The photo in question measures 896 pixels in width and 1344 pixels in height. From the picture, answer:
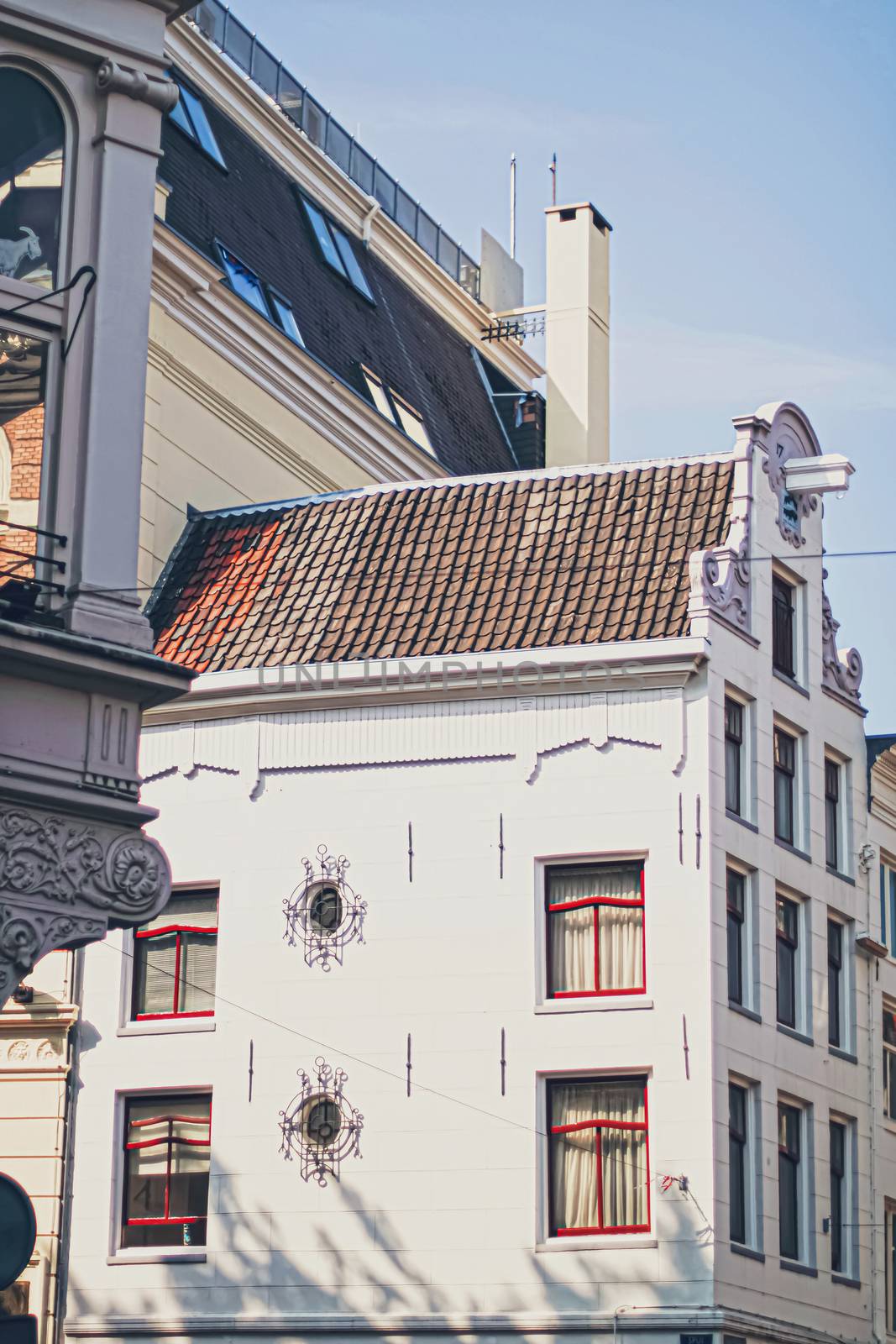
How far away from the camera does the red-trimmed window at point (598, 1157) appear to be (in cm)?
2388

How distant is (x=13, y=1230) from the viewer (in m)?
9.77

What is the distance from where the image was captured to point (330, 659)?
86.5 ft

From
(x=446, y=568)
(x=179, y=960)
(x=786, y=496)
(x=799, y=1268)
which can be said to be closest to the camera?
(x=799, y=1268)

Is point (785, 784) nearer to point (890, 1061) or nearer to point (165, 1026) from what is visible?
point (890, 1061)

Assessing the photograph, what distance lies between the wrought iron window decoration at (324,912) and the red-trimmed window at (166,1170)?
210 centimetres

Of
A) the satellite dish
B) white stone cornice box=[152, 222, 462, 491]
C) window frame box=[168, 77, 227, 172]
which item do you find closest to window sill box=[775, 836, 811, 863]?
white stone cornice box=[152, 222, 462, 491]

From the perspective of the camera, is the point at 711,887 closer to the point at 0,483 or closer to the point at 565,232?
the point at 0,483

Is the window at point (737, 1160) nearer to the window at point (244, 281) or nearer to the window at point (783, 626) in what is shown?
the window at point (783, 626)

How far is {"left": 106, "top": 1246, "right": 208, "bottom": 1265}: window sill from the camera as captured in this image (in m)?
24.9

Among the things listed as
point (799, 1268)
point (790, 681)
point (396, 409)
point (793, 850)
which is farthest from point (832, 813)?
point (396, 409)

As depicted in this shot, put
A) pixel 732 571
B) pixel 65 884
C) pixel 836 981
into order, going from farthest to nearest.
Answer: pixel 836 981 → pixel 732 571 → pixel 65 884

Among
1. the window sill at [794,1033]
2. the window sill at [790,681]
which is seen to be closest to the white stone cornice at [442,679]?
the window sill at [790,681]

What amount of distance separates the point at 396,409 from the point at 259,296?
13.4 ft

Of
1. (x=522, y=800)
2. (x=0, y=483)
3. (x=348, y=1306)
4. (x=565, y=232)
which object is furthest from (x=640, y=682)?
(x=565, y=232)
